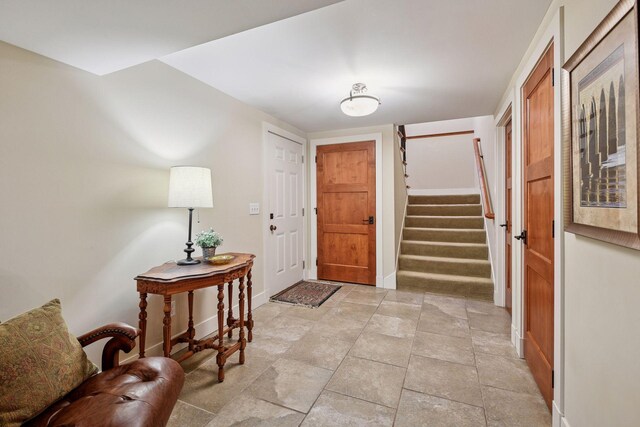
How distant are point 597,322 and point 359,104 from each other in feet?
6.66

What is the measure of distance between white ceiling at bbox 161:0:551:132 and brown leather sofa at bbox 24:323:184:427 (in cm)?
186

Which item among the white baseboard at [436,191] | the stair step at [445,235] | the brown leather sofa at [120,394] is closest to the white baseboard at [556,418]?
the brown leather sofa at [120,394]

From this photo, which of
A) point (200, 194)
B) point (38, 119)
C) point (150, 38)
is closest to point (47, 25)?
point (150, 38)

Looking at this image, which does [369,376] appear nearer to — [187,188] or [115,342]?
[115,342]

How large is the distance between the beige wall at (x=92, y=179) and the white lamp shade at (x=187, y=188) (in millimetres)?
242

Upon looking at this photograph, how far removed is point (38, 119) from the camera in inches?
58.6

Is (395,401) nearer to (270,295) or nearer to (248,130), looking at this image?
(270,295)

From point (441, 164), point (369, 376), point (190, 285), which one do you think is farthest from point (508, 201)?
point (441, 164)

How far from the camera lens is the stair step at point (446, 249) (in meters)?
3.85

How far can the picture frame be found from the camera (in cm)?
83

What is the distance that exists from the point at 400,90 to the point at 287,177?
177 centimetres

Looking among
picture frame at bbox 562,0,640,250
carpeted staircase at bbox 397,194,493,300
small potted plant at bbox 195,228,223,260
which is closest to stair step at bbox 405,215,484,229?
carpeted staircase at bbox 397,194,493,300

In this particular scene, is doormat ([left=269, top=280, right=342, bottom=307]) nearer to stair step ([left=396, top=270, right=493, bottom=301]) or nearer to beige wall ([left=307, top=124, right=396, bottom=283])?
beige wall ([left=307, top=124, right=396, bottom=283])

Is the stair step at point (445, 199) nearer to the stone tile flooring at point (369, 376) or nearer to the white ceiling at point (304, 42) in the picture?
the white ceiling at point (304, 42)
